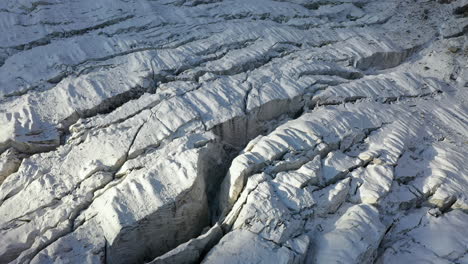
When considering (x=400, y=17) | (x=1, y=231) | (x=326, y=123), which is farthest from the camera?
(x=400, y=17)

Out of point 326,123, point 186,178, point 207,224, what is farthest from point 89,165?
point 326,123

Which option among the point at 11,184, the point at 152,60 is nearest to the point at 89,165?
the point at 11,184

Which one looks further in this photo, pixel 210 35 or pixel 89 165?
pixel 210 35

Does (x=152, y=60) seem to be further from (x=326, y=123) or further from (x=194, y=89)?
(x=326, y=123)

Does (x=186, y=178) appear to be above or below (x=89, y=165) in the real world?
below

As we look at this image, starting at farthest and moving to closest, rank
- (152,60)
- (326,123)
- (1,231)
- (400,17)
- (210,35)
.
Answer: (400,17), (210,35), (152,60), (326,123), (1,231)

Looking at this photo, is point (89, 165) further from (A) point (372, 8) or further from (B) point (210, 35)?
(A) point (372, 8)

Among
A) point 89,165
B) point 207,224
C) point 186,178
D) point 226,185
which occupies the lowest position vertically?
point 207,224
